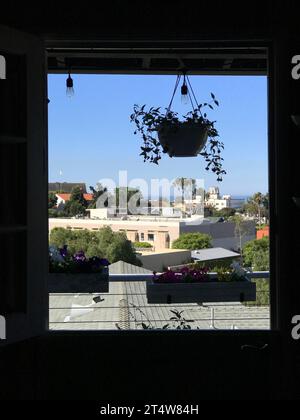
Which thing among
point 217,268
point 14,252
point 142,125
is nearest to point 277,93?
point 142,125

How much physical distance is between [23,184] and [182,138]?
73 centimetres

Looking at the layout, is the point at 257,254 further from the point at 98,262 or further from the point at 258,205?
the point at 98,262

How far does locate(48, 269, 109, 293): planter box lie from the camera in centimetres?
191

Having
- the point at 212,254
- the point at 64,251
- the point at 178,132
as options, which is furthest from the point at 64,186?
the point at 212,254

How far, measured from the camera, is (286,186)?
1730 millimetres

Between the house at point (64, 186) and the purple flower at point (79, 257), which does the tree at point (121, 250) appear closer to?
the purple flower at point (79, 257)

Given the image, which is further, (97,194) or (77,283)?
(97,194)

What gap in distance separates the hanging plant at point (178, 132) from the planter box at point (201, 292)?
48 centimetres

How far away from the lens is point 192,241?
6.72 ft

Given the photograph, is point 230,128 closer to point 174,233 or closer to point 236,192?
point 236,192

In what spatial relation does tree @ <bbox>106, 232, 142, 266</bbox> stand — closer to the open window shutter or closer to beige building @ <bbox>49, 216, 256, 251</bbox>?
beige building @ <bbox>49, 216, 256, 251</bbox>
